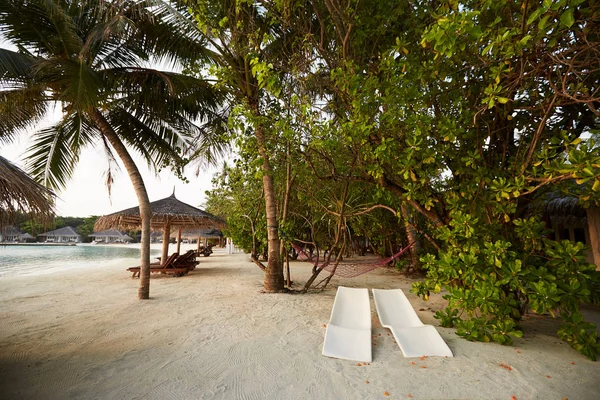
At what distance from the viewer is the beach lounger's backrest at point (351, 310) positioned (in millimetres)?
3031

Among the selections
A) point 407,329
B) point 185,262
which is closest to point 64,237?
point 185,262

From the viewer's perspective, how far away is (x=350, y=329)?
2.86 m

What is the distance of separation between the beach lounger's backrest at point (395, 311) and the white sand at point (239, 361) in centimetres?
16

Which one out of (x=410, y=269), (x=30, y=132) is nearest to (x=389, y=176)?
(x=410, y=269)

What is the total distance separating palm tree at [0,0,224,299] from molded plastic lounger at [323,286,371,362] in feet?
10.7

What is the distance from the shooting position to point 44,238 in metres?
36.8

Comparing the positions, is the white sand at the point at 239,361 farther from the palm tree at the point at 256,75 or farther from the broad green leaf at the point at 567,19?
the broad green leaf at the point at 567,19

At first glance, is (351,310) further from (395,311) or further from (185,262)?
(185,262)

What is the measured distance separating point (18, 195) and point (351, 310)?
11.5 ft

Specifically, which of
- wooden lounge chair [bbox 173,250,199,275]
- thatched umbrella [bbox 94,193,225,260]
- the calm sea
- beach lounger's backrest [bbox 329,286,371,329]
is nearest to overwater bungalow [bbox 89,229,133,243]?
the calm sea

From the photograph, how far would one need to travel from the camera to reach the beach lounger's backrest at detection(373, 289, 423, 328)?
10.1 feet

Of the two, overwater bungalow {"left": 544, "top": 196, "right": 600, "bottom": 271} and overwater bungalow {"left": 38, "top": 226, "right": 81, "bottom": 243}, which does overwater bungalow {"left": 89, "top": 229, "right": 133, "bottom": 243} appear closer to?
overwater bungalow {"left": 38, "top": 226, "right": 81, "bottom": 243}

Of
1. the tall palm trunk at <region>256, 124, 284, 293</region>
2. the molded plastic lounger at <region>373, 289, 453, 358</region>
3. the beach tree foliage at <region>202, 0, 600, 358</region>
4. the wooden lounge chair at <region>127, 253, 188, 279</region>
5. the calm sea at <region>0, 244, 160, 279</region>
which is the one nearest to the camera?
the beach tree foliage at <region>202, 0, 600, 358</region>

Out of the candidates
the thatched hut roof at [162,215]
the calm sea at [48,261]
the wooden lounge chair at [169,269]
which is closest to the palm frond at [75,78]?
the thatched hut roof at [162,215]
